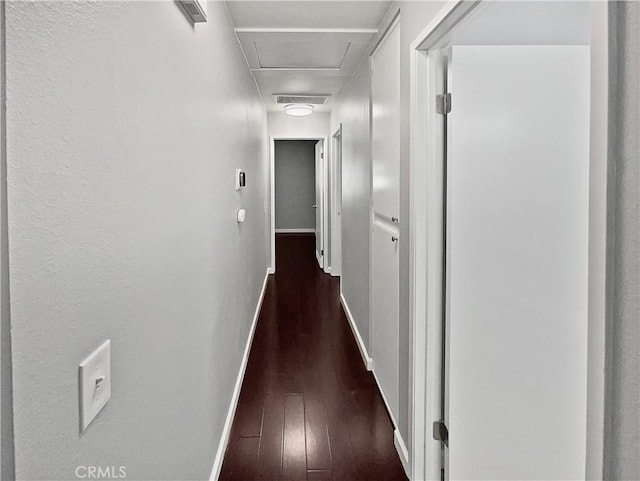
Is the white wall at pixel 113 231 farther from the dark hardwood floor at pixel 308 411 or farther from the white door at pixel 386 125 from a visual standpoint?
the white door at pixel 386 125

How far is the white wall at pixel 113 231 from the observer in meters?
0.63

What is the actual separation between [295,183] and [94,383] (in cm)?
1116

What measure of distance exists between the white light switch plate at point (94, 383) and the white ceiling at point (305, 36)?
89.2 inches

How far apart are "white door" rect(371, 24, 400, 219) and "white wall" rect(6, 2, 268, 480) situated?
0.97 meters

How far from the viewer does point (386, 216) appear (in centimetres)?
282

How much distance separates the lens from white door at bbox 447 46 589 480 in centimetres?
186

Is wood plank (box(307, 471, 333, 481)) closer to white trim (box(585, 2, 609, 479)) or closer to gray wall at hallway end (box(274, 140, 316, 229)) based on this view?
white trim (box(585, 2, 609, 479))

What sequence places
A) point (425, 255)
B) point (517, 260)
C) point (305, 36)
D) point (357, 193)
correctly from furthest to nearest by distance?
point (357, 193)
point (305, 36)
point (425, 255)
point (517, 260)

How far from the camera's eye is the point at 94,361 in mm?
830

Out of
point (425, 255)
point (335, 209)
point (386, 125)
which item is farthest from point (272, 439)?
point (335, 209)

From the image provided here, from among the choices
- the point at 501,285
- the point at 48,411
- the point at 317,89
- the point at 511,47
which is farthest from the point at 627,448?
the point at 317,89

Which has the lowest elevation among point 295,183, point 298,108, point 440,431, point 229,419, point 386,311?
point 229,419

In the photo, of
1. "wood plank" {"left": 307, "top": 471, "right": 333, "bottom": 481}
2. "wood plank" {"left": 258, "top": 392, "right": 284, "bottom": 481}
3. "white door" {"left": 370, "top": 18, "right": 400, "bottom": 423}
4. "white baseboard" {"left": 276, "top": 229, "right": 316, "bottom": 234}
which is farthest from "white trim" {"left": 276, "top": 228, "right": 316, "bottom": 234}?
"wood plank" {"left": 307, "top": 471, "right": 333, "bottom": 481}

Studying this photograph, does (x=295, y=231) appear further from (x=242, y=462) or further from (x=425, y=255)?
(x=425, y=255)
